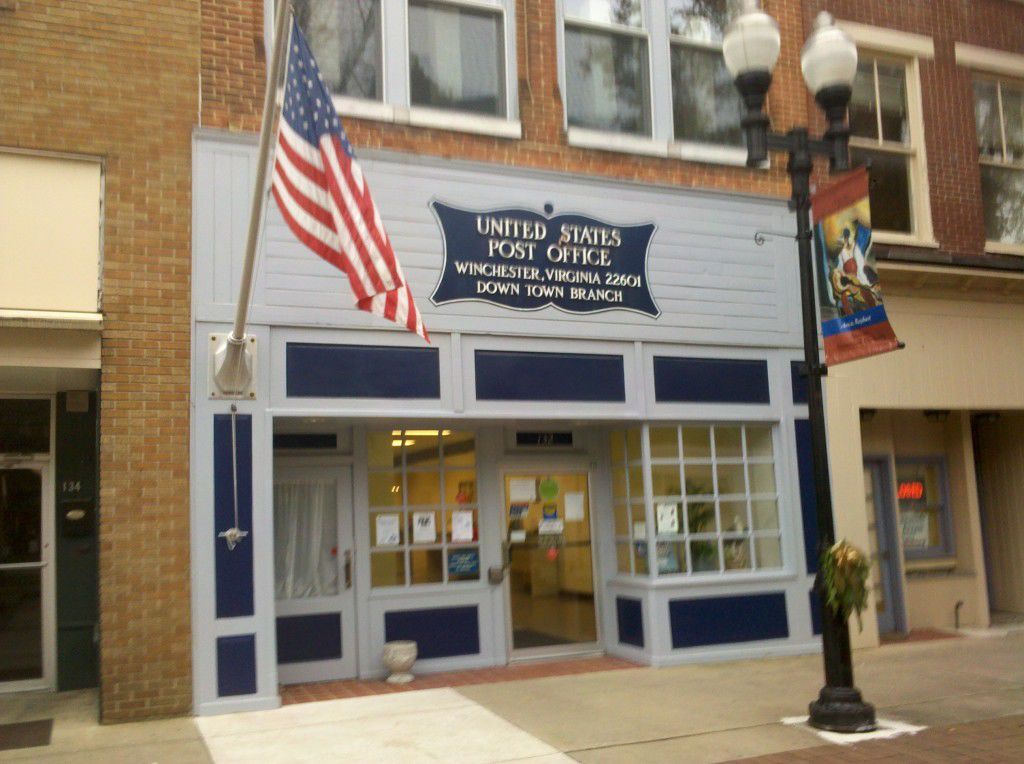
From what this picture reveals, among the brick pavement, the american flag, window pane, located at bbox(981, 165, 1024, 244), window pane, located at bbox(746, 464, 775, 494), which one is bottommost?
the brick pavement

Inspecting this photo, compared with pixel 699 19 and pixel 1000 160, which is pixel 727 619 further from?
pixel 1000 160

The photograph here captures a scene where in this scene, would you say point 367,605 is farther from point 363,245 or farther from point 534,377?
point 363,245

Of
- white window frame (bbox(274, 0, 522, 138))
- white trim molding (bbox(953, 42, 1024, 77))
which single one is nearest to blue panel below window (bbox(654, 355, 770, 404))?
white window frame (bbox(274, 0, 522, 138))

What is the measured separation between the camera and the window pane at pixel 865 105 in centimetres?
1210

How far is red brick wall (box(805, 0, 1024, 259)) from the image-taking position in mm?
12188

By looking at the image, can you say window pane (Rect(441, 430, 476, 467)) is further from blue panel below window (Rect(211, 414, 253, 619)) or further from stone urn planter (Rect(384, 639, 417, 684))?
blue panel below window (Rect(211, 414, 253, 619))

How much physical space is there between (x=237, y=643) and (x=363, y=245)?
141 inches

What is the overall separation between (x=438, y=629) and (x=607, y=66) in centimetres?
Result: 601

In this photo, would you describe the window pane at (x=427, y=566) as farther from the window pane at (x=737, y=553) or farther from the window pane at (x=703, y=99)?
the window pane at (x=703, y=99)

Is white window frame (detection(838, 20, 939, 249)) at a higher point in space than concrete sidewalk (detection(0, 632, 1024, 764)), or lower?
higher

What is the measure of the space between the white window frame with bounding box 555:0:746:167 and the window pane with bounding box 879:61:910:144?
233 cm

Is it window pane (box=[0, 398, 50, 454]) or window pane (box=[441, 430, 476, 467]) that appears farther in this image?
window pane (box=[441, 430, 476, 467])

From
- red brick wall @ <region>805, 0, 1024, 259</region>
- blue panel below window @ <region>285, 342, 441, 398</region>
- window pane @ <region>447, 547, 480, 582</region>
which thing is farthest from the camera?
red brick wall @ <region>805, 0, 1024, 259</region>

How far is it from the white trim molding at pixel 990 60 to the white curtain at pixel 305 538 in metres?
9.26
